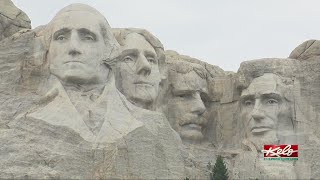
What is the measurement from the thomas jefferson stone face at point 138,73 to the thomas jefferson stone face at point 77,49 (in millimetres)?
1277

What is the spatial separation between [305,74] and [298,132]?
4.11ft

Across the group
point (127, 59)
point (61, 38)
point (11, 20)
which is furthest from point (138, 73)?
point (11, 20)

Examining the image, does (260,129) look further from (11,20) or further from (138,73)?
(11,20)

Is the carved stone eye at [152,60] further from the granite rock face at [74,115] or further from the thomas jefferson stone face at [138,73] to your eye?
the granite rock face at [74,115]

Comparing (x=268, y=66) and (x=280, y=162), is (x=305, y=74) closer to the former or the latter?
(x=268, y=66)

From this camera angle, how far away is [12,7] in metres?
19.9

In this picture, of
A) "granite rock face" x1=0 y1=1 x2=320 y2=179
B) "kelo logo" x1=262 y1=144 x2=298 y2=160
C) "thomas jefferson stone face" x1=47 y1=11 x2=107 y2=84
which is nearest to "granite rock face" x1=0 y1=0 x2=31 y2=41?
"granite rock face" x1=0 y1=1 x2=320 y2=179

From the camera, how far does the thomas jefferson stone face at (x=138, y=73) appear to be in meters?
18.4

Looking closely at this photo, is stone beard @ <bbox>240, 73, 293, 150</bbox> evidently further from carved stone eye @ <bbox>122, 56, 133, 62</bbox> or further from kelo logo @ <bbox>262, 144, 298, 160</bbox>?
carved stone eye @ <bbox>122, 56, 133, 62</bbox>

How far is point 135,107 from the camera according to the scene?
57.5 ft

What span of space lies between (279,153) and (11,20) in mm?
5975

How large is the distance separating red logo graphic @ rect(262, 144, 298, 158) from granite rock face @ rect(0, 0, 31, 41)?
18.1ft

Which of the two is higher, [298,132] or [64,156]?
[298,132]

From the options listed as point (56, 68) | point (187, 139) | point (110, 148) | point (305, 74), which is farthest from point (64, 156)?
point (305, 74)
